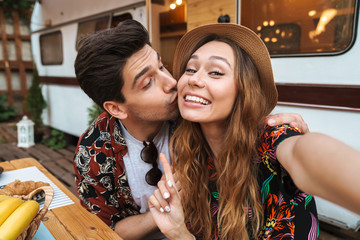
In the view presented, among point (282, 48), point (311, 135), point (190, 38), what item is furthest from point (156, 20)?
point (311, 135)

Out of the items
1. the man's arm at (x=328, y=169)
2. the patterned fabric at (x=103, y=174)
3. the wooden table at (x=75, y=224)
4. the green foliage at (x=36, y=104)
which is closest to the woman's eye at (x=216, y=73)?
the man's arm at (x=328, y=169)

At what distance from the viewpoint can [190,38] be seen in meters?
1.66

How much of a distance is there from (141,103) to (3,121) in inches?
372

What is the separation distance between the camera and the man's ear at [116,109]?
70.5 inches

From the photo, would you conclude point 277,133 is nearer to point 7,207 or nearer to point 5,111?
point 7,207

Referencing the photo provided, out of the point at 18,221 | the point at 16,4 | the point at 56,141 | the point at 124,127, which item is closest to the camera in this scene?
the point at 18,221

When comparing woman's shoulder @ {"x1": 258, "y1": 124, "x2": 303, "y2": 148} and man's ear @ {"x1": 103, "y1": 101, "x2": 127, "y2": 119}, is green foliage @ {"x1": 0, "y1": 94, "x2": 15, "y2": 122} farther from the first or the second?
woman's shoulder @ {"x1": 258, "y1": 124, "x2": 303, "y2": 148}

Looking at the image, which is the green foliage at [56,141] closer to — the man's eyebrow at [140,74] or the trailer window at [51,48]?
the trailer window at [51,48]

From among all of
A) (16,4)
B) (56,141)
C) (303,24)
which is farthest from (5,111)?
(303,24)

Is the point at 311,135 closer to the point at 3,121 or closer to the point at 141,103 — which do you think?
the point at 141,103

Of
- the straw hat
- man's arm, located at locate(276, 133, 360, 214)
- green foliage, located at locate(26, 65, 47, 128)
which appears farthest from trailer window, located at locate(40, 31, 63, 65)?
man's arm, located at locate(276, 133, 360, 214)

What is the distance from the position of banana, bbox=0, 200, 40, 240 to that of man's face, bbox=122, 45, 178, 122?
840mm

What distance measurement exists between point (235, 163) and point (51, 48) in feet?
22.2

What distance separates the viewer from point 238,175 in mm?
1441
